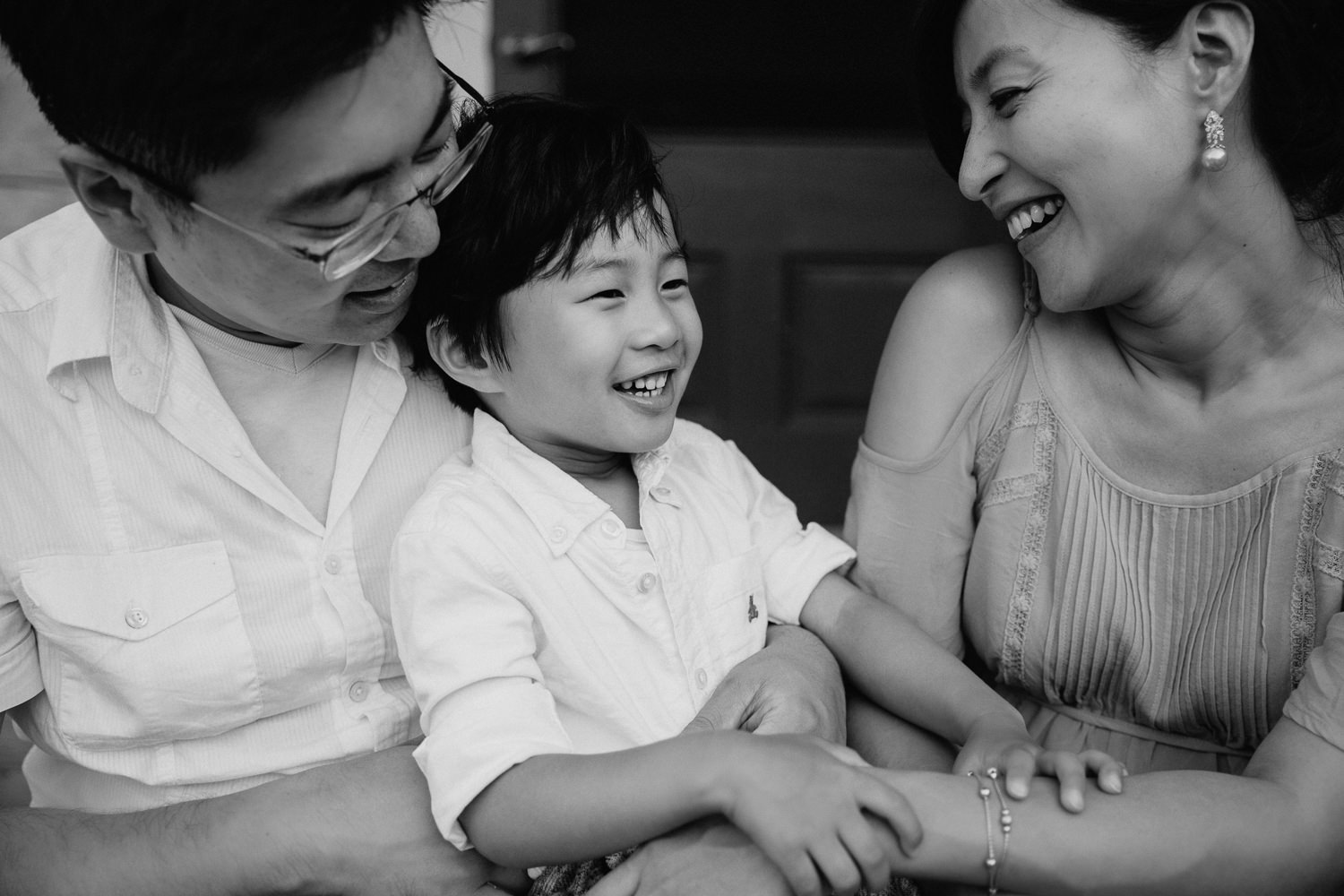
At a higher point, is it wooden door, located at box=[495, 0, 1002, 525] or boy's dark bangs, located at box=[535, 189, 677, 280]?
boy's dark bangs, located at box=[535, 189, 677, 280]

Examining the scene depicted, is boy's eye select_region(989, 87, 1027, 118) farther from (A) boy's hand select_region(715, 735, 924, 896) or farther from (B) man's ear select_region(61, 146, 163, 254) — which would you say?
(B) man's ear select_region(61, 146, 163, 254)

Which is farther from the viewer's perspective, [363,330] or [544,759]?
[363,330]

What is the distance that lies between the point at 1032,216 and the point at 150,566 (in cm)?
124

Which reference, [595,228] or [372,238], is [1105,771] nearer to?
[595,228]

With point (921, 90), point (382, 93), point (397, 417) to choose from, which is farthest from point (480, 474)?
point (921, 90)

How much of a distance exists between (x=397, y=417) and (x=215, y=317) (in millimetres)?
271

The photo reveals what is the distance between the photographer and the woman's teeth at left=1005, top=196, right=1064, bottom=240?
1624 mm

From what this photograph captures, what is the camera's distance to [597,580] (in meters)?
1.58

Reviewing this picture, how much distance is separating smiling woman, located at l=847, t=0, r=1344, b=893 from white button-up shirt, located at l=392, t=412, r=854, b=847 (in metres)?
0.24

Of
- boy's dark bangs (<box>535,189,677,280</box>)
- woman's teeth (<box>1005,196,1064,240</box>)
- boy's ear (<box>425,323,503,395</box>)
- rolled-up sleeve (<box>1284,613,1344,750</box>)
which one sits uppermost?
woman's teeth (<box>1005,196,1064,240</box>)

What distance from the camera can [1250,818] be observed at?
1385mm

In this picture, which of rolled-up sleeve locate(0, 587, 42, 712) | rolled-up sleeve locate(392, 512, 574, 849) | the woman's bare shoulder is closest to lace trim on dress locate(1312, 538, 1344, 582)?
the woman's bare shoulder

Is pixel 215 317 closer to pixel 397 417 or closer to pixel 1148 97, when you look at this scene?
pixel 397 417

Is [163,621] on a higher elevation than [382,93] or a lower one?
lower
